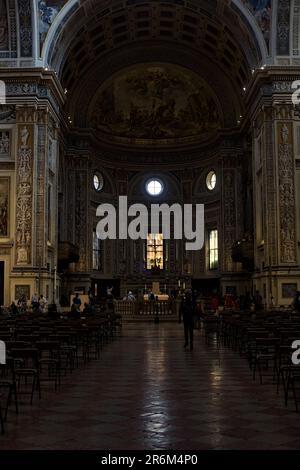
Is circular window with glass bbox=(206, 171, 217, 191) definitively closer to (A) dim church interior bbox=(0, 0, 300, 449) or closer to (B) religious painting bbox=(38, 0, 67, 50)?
(A) dim church interior bbox=(0, 0, 300, 449)

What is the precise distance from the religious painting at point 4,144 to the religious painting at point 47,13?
5.20 m

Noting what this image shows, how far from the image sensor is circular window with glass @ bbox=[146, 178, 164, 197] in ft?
162

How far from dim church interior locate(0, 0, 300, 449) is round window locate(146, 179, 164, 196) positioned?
0.09 meters

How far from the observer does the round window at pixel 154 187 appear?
49250mm

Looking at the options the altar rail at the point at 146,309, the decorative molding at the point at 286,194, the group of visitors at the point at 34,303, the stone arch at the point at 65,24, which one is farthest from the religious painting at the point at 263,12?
the group of visitors at the point at 34,303

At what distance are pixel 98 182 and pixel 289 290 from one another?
21.4 m

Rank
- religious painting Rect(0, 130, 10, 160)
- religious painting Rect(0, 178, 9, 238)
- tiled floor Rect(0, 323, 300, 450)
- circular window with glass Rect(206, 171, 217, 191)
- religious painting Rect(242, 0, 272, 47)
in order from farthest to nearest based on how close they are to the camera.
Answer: circular window with glass Rect(206, 171, 217, 191), religious painting Rect(242, 0, 272, 47), religious painting Rect(0, 130, 10, 160), religious painting Rect(0, 178, 9, 238), tiled floor Rect(0, 323, 300, 450)

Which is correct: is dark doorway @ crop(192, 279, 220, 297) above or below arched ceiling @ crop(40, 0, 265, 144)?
below

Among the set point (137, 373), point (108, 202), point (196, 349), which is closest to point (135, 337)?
point (196, 349)

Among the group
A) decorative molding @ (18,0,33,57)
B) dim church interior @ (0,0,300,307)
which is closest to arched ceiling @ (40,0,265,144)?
dim church interior @ (0,0,300,307)

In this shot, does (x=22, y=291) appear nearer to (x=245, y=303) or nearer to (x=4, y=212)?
(x=4, y=212)

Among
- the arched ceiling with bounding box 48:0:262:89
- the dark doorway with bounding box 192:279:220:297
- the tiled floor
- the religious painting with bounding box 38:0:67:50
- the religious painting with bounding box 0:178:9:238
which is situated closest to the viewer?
the tiled floor

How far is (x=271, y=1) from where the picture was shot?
103 feet

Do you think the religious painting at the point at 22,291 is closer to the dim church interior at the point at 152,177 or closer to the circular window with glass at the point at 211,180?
the dim church interior at the point at 152,177
